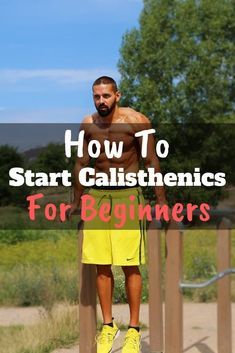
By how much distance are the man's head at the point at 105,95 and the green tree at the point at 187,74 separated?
14.6 m

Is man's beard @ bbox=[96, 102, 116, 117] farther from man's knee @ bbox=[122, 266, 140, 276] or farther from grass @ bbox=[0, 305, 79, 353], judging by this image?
grass @ bbox=[0, 305, 79, 353]

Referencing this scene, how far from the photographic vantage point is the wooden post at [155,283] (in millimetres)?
4305

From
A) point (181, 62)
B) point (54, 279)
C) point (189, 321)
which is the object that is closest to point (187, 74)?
point (181, 62)

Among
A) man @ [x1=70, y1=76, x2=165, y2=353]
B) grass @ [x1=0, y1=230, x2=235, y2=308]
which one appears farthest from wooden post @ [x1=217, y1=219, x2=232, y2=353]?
grass @ [x1=0, y1=230, x2=235, y2=308]

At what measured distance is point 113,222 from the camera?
3883 mm

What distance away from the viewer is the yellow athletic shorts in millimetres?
3873

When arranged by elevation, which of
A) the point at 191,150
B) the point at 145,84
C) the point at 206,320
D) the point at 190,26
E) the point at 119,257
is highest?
the point at 190,26

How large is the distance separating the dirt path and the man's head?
1955 mm

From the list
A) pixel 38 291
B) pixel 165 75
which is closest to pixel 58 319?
pixel 38 291

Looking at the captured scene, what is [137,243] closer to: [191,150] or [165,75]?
[191,150]

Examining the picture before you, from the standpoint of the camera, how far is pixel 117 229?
12.7ft

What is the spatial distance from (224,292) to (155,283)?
1.29 ft

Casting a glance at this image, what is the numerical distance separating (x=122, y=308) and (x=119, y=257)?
3269 millimetres

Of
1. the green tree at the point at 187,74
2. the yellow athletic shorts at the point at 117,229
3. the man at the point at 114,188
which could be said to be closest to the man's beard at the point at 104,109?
the man at the point at 114,188
